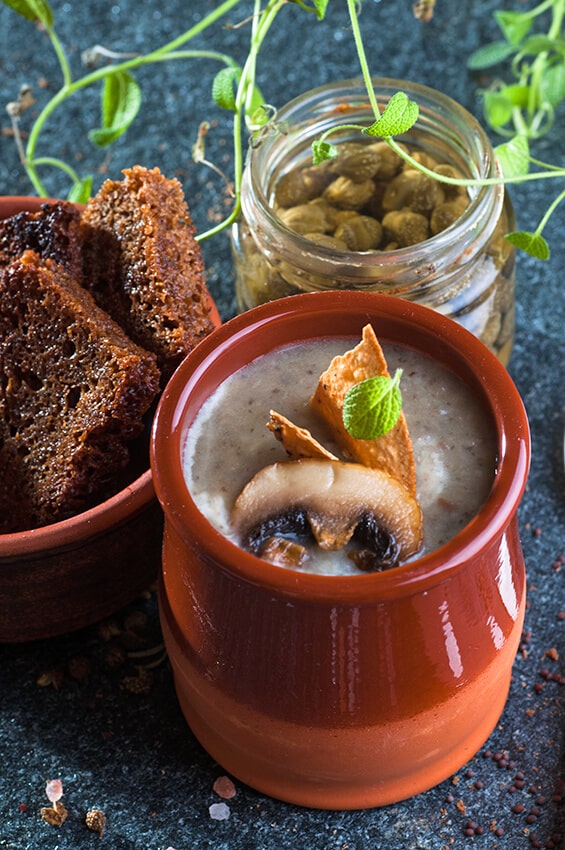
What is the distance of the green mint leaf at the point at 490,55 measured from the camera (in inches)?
79.0

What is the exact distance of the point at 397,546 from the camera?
116cm

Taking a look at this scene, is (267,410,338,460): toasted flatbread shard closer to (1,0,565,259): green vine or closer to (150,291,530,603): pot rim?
(150,291,530,603): pot rim

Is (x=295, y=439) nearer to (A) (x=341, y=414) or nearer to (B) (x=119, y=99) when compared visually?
(A) (x=341, y=414)

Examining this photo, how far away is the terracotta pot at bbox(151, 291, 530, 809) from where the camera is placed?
114 centimetres

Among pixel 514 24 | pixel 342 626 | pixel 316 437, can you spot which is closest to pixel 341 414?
pixel 316 437

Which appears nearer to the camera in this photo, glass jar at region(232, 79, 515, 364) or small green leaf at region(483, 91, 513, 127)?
glass jar at region(232, 79, 515, 364)

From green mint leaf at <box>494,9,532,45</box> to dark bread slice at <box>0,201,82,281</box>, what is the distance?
0.85 meters

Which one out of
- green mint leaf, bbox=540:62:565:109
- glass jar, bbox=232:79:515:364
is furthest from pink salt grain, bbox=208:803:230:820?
green mint leaf, bbox=540:62:565:109

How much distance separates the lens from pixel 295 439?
3.91ft

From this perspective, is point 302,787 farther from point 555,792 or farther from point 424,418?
point 424,418

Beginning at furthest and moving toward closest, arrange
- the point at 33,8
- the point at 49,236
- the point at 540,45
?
1. the point at 540,45
2. the point at 33,8
3. the point at 49,236

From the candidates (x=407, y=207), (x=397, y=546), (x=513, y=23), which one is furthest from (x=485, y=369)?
(x=513, y=23)

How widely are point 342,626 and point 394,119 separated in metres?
0.56

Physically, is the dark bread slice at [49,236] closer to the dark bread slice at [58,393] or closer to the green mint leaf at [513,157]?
the dark bread slice at [58,393]
